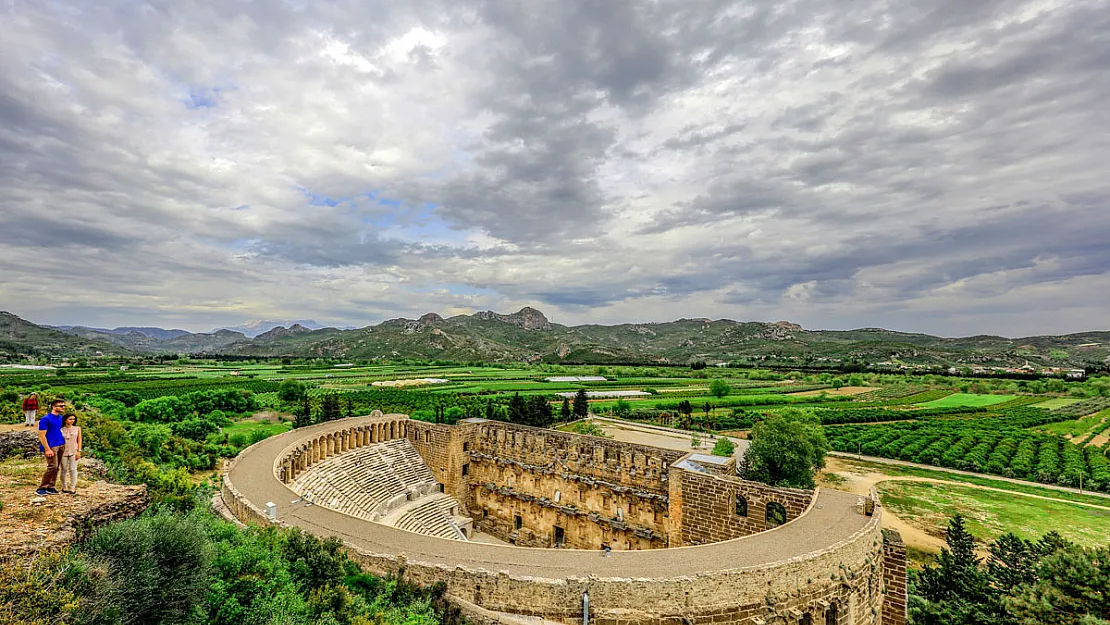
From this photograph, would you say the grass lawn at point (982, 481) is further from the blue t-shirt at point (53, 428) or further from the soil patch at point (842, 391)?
the blue t-shirt at point (53, 428)

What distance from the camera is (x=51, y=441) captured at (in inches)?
429

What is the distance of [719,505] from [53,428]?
2331 cm

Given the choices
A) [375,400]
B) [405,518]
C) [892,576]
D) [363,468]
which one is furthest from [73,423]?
[375,400]

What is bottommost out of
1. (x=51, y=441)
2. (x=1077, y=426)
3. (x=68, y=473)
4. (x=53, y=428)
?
(x=1077, y=426)

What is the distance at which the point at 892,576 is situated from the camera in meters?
17.4

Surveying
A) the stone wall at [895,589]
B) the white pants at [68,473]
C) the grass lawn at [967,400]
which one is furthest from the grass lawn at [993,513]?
the grass lawn at [967,400]

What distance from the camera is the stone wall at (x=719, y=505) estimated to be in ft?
66.4

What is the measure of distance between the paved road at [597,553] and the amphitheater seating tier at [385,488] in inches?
245

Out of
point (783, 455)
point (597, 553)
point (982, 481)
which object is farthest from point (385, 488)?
point (982, 481)

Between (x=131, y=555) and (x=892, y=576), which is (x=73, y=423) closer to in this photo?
(x=131, y=555)

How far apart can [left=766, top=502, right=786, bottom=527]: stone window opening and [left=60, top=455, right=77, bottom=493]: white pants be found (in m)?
23.4

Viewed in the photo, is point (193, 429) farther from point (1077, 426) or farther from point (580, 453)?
point (1077, 426)

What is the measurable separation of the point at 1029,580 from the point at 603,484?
17963 mm

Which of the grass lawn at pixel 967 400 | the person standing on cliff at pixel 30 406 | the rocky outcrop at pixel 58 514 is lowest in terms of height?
the grass lawn at pixel 967 400
